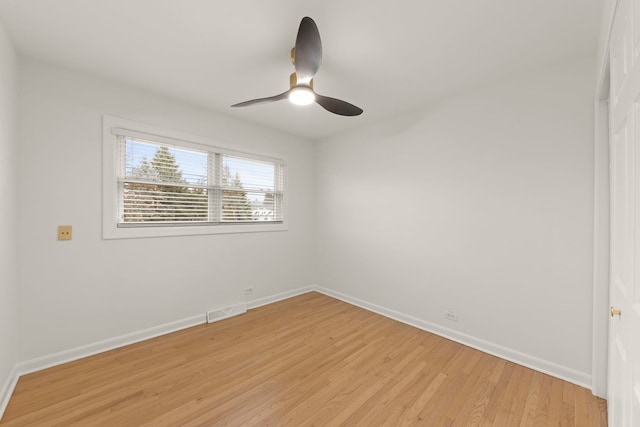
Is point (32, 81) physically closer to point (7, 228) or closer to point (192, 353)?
point (7, 228)

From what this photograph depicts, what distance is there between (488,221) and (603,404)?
1449mm

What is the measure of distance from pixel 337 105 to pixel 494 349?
8.59 feet

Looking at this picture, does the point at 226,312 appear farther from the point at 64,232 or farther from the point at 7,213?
the point at 7,213

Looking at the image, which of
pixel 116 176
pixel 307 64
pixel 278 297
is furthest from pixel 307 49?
pixel 278 297

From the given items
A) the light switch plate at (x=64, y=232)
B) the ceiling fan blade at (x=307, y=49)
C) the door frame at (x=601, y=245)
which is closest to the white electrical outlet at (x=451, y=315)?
the door frame at (x=601, y=245)

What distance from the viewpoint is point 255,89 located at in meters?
2.61

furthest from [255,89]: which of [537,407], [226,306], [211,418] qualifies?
[537,407]

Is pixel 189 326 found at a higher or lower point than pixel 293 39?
lower

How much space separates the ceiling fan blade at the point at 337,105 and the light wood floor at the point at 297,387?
2.19m

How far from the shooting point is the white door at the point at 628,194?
2.75 feet

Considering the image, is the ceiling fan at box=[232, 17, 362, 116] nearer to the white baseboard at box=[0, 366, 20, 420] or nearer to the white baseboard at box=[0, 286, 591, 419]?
the white baseboard at box=[0, 286, 591, 419]

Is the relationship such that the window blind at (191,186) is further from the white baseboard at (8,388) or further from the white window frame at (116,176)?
the white baseboard at (8,388)

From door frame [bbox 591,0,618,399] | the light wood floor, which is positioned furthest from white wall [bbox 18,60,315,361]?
door frame [bbox 591,0,618,399]

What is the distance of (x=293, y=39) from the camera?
1.88 metres
